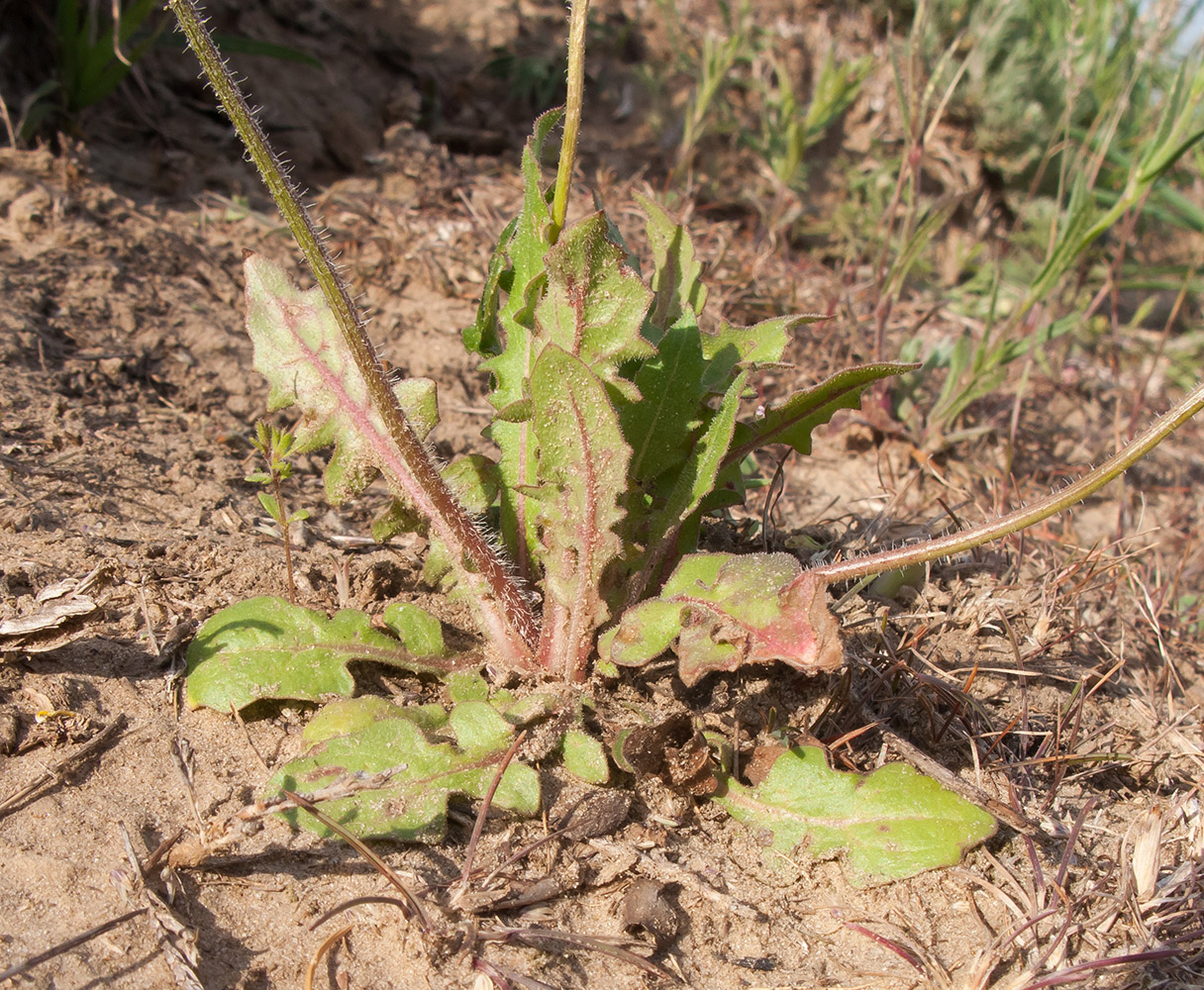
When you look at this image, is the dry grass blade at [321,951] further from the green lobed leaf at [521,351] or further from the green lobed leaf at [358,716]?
the green lobed leaf at [521,351]

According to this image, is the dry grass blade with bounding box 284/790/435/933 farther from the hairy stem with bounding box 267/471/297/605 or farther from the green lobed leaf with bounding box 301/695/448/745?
the hairy stem with bounding box 267/471/297/605

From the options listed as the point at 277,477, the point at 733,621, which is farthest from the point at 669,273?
the point at 277,477

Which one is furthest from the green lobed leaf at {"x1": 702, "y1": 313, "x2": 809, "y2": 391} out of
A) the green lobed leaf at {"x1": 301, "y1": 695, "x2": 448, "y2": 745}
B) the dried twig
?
the dried twig

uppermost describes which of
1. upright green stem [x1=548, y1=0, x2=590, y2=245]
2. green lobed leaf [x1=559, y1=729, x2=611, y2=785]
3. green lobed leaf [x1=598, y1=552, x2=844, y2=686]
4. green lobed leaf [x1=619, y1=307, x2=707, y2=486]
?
upright green stem [x1=548, y1=0, x2=590, y2=245]

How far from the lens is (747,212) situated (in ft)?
15.0

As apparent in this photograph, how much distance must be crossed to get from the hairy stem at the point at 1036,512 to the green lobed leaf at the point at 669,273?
0.76m

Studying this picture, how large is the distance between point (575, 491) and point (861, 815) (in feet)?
2.72

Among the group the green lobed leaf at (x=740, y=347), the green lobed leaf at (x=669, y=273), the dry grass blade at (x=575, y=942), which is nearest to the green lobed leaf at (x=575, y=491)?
the green lobed leaf at (x=740, y=347)

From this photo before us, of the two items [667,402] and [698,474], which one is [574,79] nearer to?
[667,402]

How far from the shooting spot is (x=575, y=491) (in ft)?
6.05

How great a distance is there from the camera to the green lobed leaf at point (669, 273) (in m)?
2.12

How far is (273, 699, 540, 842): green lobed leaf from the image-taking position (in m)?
1.62

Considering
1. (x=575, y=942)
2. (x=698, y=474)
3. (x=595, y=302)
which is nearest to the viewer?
(x=575, y=942)

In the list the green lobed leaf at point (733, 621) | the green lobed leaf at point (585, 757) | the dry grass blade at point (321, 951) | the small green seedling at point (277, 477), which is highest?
the green lobed leaf at point (733, 621)
